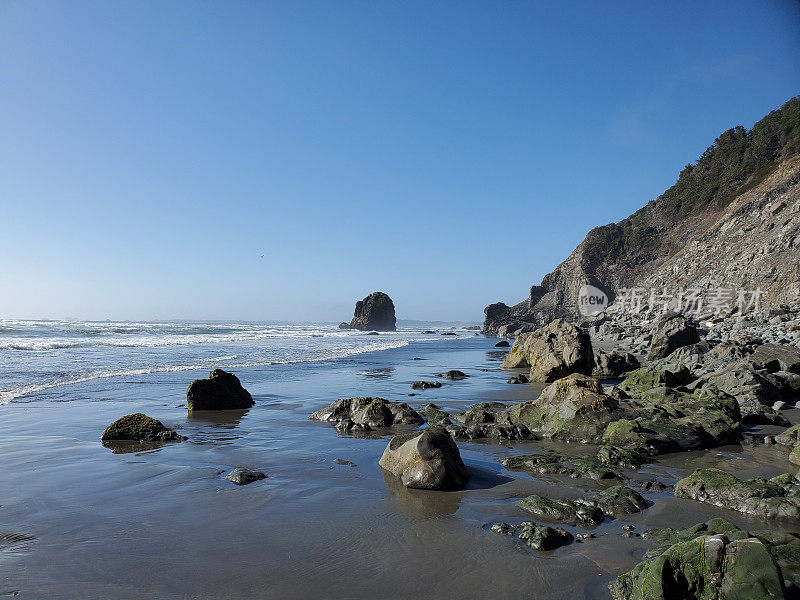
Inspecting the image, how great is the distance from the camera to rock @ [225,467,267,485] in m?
6.49

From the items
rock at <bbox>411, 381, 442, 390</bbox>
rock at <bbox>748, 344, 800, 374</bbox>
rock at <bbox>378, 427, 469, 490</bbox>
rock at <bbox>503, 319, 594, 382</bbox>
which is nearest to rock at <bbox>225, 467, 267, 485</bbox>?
rock at <bbox>378, 427, 469, 490</bbox>

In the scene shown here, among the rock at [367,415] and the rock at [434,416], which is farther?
the rock at [434,416]

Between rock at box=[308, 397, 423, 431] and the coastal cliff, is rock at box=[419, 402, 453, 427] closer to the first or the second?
rock at box=[308, 397, 423, 431]

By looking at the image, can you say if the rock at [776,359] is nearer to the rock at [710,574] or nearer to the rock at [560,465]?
the rock at [560,465]

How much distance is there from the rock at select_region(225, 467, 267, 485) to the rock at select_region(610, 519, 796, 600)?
4697mm

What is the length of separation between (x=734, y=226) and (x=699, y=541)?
48.6m

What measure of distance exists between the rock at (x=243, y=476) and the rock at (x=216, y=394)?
5846 millimetres

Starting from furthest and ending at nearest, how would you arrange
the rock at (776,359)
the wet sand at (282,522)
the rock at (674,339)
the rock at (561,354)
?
the rock at (674,339) → the rock at (561,354) → the rock at (776,359) → the wet sand at (282,522)

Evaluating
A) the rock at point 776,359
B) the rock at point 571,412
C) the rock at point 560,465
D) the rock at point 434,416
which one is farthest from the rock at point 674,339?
the rock at point 560,465

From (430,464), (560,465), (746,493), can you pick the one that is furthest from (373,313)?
(746,493)

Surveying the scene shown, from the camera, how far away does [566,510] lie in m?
5.16

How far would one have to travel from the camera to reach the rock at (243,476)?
6.49m

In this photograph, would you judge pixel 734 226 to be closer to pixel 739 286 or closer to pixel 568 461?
pixel 739 286

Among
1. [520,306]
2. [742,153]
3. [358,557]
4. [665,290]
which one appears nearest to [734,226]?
[665,290]
